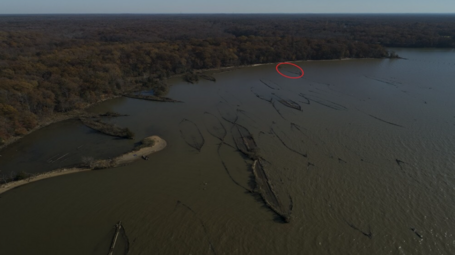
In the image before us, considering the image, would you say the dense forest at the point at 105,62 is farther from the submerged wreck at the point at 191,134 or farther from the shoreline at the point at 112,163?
the submerged wreck at the point at 191,134

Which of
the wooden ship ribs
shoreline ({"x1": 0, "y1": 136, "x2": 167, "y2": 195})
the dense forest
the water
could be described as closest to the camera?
the water

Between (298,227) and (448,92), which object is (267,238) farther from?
(448,92)

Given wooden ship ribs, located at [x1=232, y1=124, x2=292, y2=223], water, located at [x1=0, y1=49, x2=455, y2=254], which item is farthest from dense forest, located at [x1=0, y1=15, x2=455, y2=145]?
wooden ship ribs, located at [x1=232, y1=124, x2=292, y2=223]

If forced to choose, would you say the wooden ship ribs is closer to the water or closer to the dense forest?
the water

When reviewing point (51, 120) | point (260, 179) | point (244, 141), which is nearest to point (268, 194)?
point (260, 179)

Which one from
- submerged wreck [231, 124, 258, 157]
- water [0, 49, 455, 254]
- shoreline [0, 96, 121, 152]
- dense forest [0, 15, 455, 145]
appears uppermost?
dense forest [0, 15, 455, 145]

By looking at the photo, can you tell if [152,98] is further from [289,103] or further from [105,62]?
[289,103]
